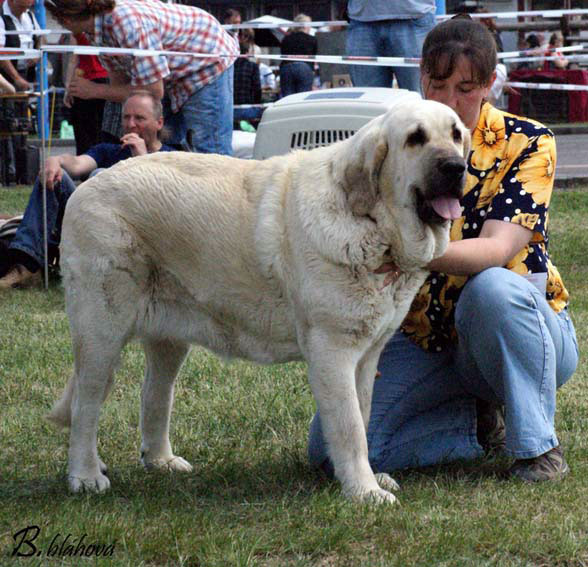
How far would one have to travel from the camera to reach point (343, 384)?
306 centimetres

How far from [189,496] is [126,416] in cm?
100

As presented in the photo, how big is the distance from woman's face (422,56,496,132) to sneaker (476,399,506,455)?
1.11 m

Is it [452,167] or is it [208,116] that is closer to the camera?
[452,167]

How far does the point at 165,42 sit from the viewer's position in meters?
6.32

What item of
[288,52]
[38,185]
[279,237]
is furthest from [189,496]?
[288,52]

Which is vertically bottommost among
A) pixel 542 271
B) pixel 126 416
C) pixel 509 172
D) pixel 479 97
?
pixel 126 416

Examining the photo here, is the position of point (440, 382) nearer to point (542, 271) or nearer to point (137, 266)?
point (542, 271)

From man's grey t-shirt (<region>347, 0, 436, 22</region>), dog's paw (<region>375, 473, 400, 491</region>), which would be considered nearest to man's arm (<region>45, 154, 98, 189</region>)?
man's grey t-shirt (<region>347, 0, 436, 22</region>)

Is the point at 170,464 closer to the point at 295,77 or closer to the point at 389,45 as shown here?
the point at 389,45

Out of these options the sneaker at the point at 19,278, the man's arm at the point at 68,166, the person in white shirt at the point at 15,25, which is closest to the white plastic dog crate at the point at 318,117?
the man's arm at the point at 68,166

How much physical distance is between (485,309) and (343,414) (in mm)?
581

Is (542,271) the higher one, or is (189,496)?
(542,271)

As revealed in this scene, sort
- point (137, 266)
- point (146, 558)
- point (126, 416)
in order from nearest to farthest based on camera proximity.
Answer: point (146, 558)
point (137, 266)
point (126, 416)

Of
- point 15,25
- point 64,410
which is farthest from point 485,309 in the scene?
point 15,25
